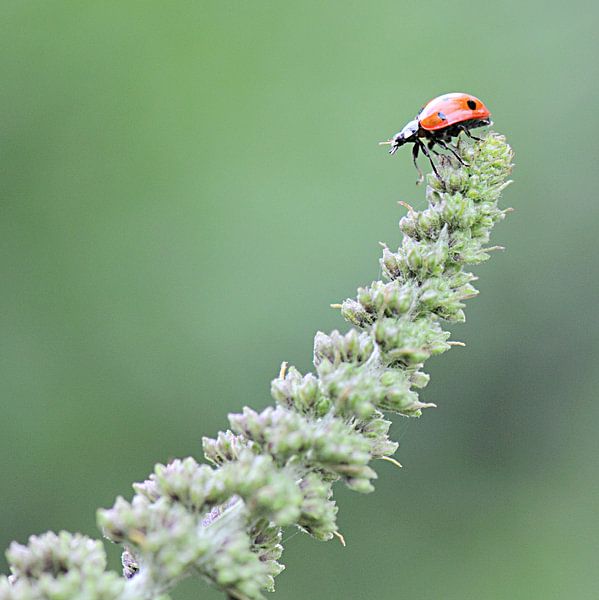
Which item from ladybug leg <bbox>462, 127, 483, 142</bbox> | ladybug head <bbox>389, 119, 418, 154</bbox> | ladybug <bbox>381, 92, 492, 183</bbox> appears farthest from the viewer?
ladybug head <bbox>389, 119, 418, 154</bbox>

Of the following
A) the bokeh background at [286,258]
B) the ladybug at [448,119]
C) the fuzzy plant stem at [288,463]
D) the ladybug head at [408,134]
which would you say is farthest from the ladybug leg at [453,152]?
the bokeh background at [286,258]

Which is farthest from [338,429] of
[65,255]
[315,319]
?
[65,255]

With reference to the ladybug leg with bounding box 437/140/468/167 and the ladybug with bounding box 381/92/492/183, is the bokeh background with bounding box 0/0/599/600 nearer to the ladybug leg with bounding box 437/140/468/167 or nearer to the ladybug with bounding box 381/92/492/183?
the ladybug with bounding box 381/92/492/183

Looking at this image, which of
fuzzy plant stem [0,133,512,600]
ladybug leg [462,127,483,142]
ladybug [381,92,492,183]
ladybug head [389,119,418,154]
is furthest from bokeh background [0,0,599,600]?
fuzzy plant stem [0,133,512,600]

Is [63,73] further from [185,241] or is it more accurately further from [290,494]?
[290,494]

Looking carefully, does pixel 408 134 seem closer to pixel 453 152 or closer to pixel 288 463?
pixel 453 152

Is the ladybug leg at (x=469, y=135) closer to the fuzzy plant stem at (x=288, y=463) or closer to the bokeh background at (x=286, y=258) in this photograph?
the fuzzy plant stem at (x=288, y=463)

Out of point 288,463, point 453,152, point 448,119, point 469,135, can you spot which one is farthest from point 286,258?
point 288,463
